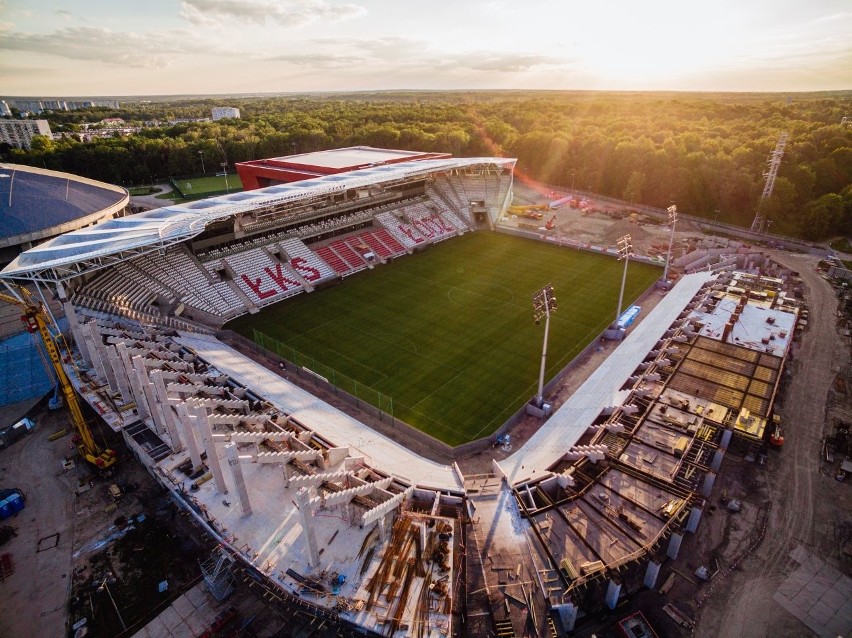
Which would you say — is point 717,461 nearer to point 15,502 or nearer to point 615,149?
point 15,502

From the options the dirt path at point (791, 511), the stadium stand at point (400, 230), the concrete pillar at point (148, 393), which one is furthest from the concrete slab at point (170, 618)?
the stadium stand at point (400, 230)

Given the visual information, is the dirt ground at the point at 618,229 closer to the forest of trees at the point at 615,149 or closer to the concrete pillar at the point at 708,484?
the forest of trees at the point at 615,149

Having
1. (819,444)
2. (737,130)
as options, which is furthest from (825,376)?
(737,130)

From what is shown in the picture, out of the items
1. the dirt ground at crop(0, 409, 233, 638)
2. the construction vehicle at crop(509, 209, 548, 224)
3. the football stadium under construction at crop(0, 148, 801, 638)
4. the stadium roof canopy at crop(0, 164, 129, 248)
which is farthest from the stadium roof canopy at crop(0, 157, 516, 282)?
the construction vehicle at crop(509, 209, 548, 224)

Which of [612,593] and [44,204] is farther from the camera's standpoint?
[44,204]

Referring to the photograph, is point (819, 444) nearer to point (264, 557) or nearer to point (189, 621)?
point (264, 557)

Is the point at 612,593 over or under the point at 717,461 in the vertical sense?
under

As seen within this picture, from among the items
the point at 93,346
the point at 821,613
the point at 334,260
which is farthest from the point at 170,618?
the point at 334,260
